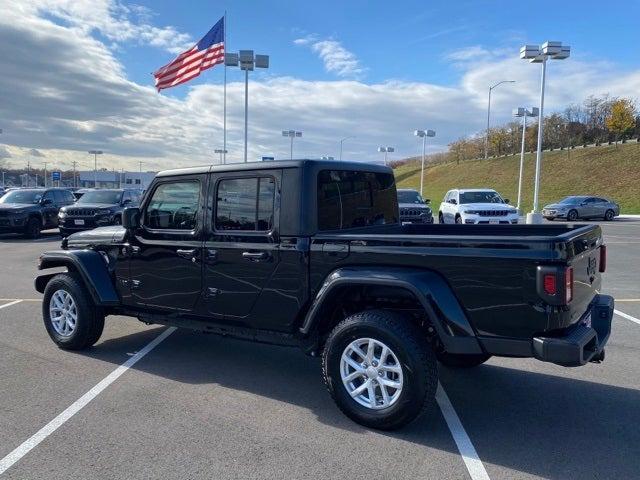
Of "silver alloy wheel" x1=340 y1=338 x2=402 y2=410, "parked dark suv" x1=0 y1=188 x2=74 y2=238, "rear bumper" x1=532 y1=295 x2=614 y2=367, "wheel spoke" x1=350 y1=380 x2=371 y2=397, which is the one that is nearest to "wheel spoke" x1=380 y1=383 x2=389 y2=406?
"silver alloy wheel" x1=340 y1=338 x2=402 y2=410

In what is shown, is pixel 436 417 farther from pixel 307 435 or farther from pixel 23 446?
pixel 23 446

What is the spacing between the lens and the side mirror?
16.8ft

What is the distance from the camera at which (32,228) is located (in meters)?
18.7

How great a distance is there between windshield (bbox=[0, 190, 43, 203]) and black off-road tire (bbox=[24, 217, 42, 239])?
0.86m

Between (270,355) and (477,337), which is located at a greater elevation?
(477,337)

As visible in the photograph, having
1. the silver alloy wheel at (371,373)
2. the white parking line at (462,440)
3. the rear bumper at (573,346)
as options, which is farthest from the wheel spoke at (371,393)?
the rear bumper at (573,346)

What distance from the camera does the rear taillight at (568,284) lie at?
333 centimetres

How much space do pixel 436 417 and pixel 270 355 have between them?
2.10 m

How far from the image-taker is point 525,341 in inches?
137

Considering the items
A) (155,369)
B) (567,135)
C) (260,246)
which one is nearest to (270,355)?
(155,369)

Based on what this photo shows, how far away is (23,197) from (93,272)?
1626cm

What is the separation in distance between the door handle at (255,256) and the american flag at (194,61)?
1645 cm

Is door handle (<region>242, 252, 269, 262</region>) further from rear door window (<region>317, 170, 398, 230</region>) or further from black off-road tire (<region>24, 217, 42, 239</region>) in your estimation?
black off-road tire (<region>24, 217, 42, 239</region>)

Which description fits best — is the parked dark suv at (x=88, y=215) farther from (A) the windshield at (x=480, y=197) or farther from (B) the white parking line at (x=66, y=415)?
(B) the white parking line at (x=66, y=415)
